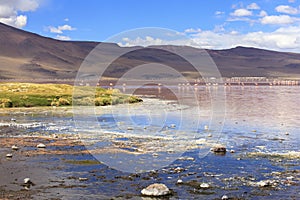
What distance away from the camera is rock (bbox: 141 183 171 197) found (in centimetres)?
1550

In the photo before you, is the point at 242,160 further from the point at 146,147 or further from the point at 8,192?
the point at 8,192

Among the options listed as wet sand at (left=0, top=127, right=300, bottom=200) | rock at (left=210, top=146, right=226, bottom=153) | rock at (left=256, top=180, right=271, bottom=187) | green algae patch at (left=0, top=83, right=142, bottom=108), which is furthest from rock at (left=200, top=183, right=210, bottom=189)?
green algae patch at (left=0, top=83, right=142, bottom=108)

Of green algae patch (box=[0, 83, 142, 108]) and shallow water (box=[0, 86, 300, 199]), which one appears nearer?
shallow water (box=[0, 86, 300, 199])

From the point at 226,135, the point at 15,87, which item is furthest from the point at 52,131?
the point at 15,87

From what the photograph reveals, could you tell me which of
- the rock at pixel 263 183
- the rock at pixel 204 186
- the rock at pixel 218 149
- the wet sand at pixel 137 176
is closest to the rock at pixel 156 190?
the wet sand at pixel 137 176

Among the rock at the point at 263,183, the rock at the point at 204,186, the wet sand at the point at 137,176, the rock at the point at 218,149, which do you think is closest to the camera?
the wet sand at the point at 137,176

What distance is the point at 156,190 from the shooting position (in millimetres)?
15523

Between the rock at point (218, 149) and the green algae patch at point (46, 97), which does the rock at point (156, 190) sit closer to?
the rock at point (218, 149)

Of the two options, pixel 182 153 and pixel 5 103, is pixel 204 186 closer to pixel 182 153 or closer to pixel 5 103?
pixel 182 153

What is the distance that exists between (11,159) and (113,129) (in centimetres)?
1378

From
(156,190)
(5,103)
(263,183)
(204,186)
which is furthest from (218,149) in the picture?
(5,103)

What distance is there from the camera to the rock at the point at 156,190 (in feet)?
50.9

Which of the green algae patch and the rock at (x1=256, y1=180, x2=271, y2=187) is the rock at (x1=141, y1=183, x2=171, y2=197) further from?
the green algae patch

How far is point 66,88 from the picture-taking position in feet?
254
